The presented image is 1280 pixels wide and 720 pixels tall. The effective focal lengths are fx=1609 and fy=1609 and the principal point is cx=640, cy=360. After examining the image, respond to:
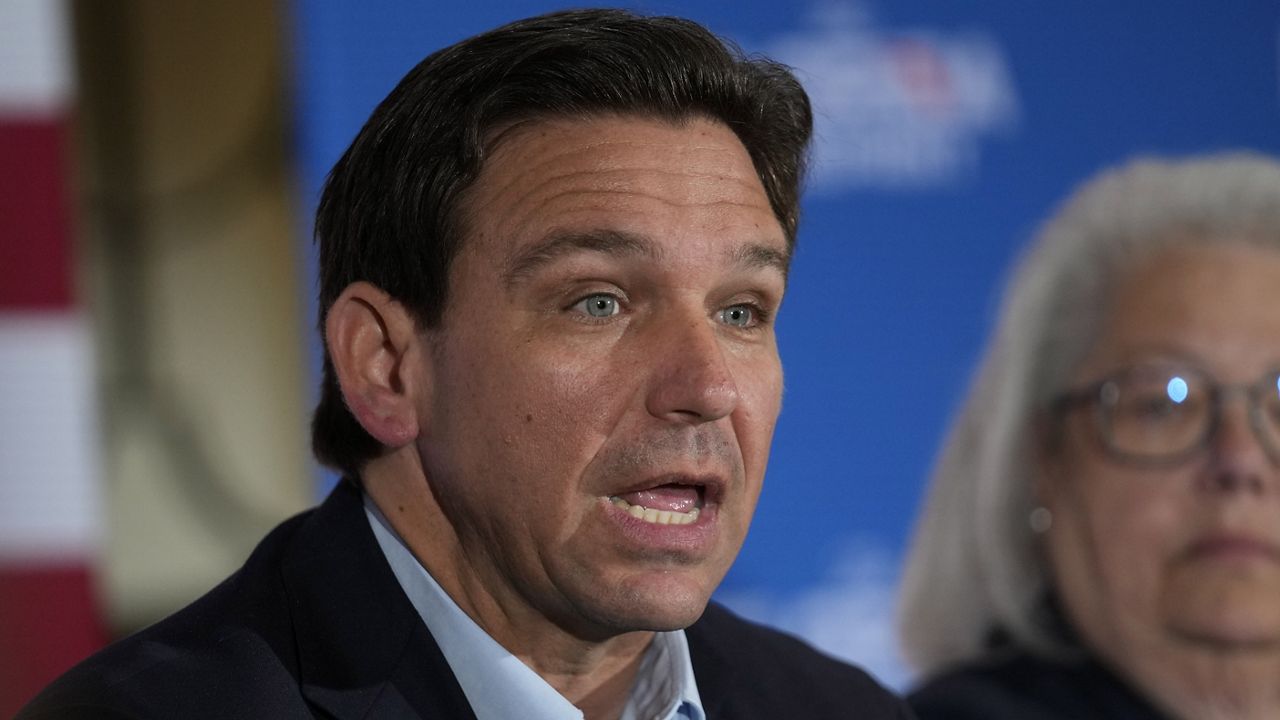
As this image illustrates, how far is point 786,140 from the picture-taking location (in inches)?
70.9

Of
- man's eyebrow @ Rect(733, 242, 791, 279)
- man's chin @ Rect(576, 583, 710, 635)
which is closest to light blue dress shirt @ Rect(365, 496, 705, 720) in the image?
man's chin @ Rect(576, 583, 710, 635)

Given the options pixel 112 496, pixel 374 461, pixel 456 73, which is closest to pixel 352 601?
pixel 374 461

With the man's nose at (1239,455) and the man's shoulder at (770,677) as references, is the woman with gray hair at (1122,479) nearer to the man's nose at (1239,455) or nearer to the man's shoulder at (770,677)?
the man's nose at (1239,455)

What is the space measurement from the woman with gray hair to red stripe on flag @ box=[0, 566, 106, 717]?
129 cm

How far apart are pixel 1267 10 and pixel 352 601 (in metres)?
2.37

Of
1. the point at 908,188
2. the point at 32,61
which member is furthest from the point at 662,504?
the point at 908,188

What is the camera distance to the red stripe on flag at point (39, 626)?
7.94 ft

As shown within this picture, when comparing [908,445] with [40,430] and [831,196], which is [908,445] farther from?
[40,430]

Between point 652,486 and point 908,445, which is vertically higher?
point 652,486

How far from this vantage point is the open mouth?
152 centimetres

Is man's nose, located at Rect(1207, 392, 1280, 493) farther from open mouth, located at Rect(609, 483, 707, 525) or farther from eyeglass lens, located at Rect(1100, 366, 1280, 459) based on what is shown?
open mouth, located at Rect(609, 483, 707, 525)

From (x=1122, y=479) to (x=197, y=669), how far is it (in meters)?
1.41

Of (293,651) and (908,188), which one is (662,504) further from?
(908,188)

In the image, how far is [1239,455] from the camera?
229 centimetres
